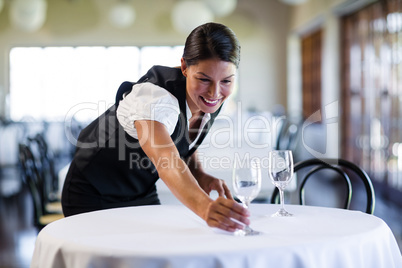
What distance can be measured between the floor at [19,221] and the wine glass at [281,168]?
151 cm

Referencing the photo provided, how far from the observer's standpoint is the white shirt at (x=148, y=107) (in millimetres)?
1588

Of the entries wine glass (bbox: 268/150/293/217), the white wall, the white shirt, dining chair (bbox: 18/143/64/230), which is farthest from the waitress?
the white wall

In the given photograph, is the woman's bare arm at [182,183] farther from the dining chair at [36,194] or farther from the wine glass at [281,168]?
the dining chair at [36,194]

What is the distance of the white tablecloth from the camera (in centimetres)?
117

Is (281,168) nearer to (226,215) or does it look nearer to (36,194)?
(226,215)

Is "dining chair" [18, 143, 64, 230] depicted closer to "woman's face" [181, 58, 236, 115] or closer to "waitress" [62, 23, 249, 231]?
"waitress" [62, 23, 249, 231]

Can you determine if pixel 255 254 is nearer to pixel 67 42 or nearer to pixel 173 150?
pixel 173 150

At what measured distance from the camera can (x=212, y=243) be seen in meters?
1.25

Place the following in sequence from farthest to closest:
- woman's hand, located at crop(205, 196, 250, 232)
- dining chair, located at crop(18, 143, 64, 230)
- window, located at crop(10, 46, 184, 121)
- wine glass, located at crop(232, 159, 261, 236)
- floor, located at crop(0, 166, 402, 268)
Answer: window, located at crop(10, 46, 184, 121), floor, located at crop(0, 166, 402, 268), dining chair, located at crop(18, 143, 64, 230), wine glass, located at crop(232, 159, 261, 236), woman's hand, located at crop(205, 196, 250, 232)

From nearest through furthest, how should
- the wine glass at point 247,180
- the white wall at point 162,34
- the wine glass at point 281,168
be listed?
the wine glass at point 247,180, the wine glass at point 281,168, the white wall at point 162,34

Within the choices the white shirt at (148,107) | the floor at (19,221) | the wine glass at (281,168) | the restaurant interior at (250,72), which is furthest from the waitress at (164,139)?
the restaurant interior at (250,72)

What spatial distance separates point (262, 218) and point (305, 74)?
8.89 m

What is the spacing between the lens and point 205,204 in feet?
4.46

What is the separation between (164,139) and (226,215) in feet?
1.09
